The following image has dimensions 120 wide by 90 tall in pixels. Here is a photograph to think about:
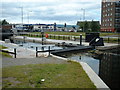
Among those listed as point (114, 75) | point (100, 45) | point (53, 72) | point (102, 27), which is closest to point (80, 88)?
point (53, 72)

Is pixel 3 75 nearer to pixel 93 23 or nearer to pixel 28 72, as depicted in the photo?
pixel 28 72

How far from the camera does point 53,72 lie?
29.2 feet

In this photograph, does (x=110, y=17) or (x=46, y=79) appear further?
(x=110, y=17)

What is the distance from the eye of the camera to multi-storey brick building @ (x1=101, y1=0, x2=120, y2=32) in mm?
73312

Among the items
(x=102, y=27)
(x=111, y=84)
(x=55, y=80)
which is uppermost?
(x=102, y=27)

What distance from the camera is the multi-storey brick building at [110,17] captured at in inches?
2886

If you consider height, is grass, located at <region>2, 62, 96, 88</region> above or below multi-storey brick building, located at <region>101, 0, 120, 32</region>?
below

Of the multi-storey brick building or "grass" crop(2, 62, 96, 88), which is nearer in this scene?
"grass" crop(2, 62, 96, 88)

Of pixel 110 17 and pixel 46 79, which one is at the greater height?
pixel 110 17

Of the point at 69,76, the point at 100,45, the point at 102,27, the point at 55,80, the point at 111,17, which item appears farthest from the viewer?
the point at 102,27

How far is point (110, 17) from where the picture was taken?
7719 cm

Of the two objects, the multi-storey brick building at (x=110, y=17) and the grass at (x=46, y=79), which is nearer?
the grass at (x=46, y=79)

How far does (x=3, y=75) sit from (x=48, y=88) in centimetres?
288

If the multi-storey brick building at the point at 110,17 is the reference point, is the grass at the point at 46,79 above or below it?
below
